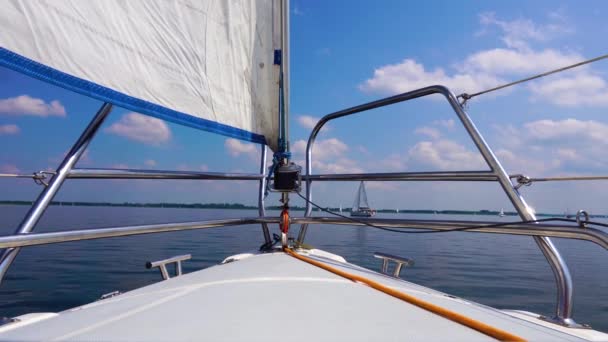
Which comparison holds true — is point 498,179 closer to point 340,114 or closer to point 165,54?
point 340,114

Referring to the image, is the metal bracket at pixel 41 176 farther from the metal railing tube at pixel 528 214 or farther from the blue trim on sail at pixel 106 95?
the metal railing tube at pixel 528 214

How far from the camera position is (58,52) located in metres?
1.34

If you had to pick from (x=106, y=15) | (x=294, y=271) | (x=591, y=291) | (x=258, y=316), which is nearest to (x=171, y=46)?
(x=106, y=15)

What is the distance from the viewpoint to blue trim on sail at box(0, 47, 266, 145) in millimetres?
1182

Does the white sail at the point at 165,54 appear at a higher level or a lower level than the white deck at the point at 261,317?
higher

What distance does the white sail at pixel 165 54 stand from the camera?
1.28 m

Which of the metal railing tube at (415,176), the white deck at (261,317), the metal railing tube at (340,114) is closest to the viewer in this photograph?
the white deck at (261,317)

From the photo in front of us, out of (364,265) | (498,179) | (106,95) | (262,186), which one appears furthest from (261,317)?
(364,265)

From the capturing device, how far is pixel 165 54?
185 cm

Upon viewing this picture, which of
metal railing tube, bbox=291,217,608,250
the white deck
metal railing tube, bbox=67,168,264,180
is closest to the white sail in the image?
metal railing tube, bbox=67,168,264,180

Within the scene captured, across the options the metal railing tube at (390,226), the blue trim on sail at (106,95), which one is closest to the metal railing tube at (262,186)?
the blue trim on sail at (106,95)

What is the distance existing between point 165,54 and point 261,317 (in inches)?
61.1

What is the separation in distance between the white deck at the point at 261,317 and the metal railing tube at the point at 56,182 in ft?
1.44

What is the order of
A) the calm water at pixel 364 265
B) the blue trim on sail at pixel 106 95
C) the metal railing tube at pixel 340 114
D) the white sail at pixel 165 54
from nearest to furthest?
1. the blue trim on sail at pixel 106 95
2. the white sail at pixel 165 54
3. the metal railing tube at pixel 340 114
4. the calm water at pixel 364 265
